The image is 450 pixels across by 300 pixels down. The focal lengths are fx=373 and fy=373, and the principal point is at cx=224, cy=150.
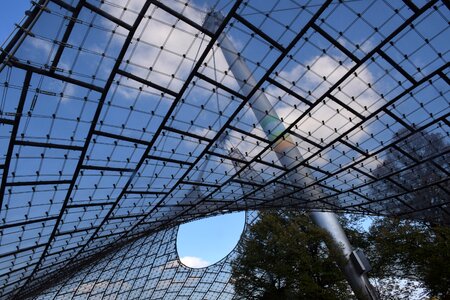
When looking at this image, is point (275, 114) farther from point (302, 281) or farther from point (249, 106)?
point (302, 281)

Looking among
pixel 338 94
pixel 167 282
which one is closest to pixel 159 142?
pixel 338 94

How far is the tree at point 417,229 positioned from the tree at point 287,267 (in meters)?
5.81

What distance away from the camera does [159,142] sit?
25516mm

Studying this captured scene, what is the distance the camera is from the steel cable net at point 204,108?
17469 millimetres

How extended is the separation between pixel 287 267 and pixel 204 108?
54.4 feet

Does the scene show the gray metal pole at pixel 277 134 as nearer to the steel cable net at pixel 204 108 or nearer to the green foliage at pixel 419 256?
the steel cable net at pixel 204 108

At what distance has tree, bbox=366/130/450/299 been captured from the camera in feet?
94.8

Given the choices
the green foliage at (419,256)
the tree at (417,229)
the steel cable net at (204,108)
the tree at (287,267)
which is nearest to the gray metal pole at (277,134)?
the steel cable net at (204,108)

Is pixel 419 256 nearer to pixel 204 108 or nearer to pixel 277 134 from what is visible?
pixel 277 134

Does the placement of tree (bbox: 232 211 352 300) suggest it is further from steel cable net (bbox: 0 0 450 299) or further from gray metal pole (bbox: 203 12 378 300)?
steel cable net (bbox: 0 0 450 299)

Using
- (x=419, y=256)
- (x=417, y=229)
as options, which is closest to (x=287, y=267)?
(x=419, y=256)

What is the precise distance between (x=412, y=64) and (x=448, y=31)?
8.11ft

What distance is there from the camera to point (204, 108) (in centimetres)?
2347

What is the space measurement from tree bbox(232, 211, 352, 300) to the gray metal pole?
2.27 meters
